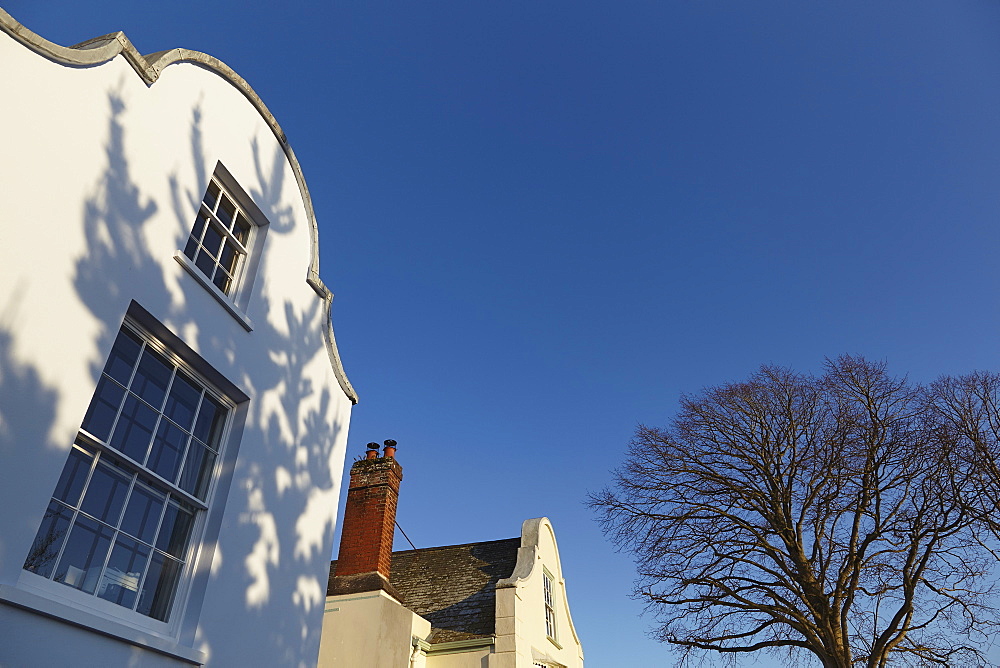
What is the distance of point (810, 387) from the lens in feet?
53.5

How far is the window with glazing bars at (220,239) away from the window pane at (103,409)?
180cm

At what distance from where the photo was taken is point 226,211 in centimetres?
796

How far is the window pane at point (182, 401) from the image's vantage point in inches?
255

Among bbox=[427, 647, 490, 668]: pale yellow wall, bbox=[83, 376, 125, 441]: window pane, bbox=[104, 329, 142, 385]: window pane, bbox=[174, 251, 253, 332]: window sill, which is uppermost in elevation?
bbox=[174, 251, 253, 332]: window sill

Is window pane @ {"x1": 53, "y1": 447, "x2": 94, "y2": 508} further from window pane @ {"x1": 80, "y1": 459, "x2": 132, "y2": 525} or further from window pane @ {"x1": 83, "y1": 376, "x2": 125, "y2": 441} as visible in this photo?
window pane @ {"x1": 83, "y1": 376, "x2": 125, "y2": 441}

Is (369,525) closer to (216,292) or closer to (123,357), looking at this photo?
(216,292)

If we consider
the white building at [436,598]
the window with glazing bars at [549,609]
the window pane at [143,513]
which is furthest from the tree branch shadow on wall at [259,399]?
the window with glazing bars at [549,609]

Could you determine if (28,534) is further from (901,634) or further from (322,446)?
(901,634)

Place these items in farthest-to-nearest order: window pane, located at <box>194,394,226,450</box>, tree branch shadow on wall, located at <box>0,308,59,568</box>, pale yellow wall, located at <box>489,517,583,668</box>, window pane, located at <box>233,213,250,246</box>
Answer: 1. pale yellow wall, located at <box>489,517,583,668</box>
2. window pane, located at <box>233,213,250,246</box>
3. window pane, located at <box>194,394,226,450</box>
4. tree branch shadow on wall, located at <box>0,308,59,568</box>

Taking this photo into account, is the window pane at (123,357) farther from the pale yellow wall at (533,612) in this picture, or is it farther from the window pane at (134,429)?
the pale yellow wall at (533,612)

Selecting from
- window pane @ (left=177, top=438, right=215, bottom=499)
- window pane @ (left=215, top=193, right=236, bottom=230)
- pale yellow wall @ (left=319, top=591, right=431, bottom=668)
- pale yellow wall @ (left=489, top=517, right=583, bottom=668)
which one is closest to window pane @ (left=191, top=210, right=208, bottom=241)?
window pane @ (left=215, top=193, right=236, bottom=230)

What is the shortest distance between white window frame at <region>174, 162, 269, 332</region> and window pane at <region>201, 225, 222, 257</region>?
60 mm

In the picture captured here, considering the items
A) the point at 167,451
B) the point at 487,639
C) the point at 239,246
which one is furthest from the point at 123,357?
the point at 487,639

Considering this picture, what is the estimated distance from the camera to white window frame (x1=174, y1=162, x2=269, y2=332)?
6.88m
